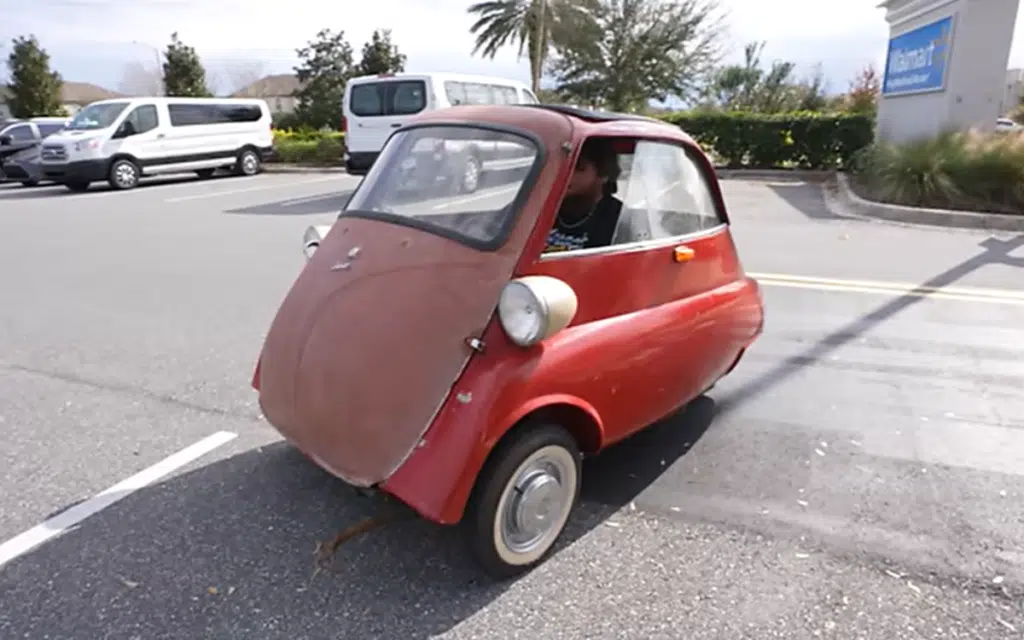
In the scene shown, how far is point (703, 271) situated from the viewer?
3.36 metres

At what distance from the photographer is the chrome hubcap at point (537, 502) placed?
2.46m

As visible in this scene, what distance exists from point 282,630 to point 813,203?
1160 centimetres

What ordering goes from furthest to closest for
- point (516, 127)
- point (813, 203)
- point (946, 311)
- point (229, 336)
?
point (813, 203) < point (946, 311) < point (229, 336) < point (516, 127)

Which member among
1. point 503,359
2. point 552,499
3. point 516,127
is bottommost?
point 552,499

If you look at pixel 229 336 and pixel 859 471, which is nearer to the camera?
pixel 859 471

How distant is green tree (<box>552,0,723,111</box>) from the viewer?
91.9 feet

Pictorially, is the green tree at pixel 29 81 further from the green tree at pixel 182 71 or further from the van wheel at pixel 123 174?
the van wheel at pixel 123 174

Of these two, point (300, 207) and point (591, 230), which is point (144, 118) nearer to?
point (300, 207)

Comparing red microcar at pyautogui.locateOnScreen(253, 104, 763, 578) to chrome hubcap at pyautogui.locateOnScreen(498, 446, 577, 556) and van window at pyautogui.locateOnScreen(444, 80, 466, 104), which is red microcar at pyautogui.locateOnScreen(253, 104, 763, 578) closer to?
chrome hubcap at pyautogui.locateOnScreen(498, 446, 577, 556)

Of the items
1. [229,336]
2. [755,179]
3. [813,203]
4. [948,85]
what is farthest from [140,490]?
[755,179]

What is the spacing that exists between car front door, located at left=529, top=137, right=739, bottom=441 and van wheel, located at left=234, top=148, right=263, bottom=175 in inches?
653

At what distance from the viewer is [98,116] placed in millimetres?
15055

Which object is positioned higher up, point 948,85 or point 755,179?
point 948,85

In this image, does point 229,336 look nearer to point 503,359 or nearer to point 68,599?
point 68,599
